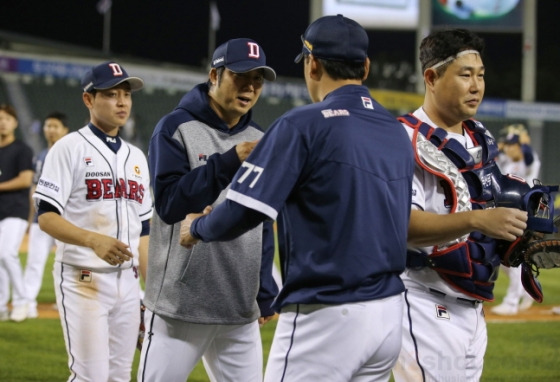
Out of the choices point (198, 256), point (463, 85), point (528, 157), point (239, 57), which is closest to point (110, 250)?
point (198, 256)

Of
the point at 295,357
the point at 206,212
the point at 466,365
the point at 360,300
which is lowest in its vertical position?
the point at 466,365

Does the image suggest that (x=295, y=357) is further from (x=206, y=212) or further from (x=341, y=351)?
(x=206, y=212)

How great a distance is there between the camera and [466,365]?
11.3 feet

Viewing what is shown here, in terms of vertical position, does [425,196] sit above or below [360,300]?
above

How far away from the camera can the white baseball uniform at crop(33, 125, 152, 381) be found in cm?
425

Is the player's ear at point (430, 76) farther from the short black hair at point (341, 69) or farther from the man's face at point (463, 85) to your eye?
the short black hair at point (341, 69)

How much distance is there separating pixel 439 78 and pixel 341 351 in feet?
4.49

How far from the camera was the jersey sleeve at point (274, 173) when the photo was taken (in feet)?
8.58

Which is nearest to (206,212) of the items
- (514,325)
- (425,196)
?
(425,196)

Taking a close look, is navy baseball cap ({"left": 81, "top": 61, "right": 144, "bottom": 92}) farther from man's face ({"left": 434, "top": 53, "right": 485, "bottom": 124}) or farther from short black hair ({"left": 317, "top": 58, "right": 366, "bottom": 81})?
short black hair ({"left": 317, "top": 58, "right": 366, "bottom": 81})

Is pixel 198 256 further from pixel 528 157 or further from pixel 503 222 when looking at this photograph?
pixel 528 157

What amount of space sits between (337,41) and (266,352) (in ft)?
16.1

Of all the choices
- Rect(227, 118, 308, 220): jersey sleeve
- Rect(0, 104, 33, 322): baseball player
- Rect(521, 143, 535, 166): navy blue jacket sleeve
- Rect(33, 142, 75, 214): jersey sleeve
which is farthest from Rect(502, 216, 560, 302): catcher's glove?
Rect(521, 143, 535, 166): navy blue jacket sleeve

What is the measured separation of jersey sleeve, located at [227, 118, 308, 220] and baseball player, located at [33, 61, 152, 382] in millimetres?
1627
